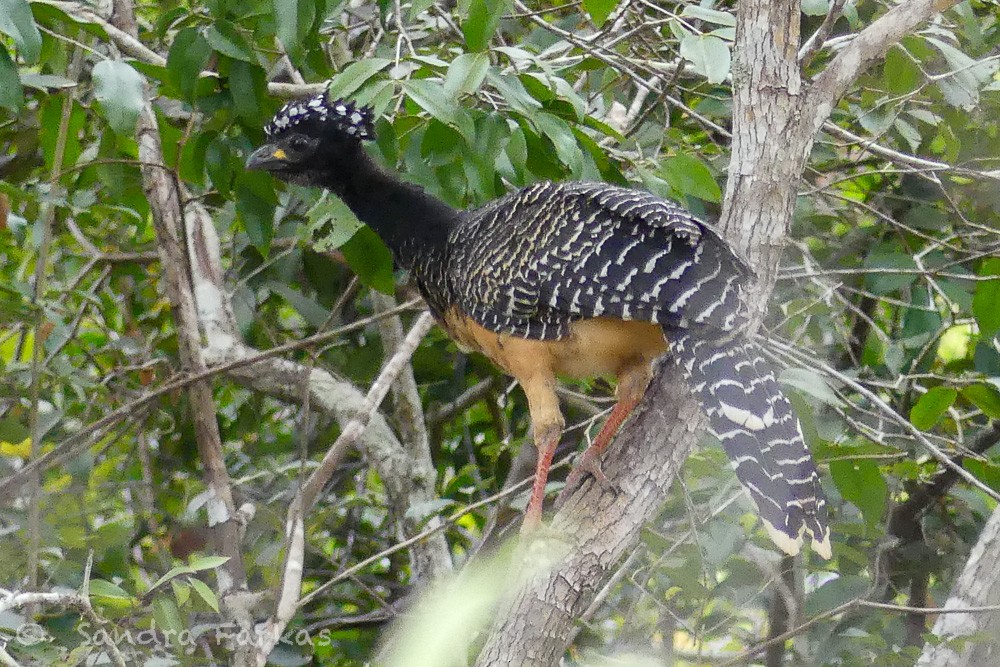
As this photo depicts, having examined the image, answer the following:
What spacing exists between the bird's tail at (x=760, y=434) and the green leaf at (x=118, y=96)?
5.37ft

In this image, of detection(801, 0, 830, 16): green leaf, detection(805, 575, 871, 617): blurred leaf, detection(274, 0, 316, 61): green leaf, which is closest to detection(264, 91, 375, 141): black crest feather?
detection(274, 0, 316, 61): green leaf

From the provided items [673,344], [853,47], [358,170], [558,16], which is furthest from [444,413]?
[853,47]

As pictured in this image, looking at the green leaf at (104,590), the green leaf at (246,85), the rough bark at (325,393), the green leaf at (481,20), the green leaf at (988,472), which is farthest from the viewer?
the rough bark at (325,393)

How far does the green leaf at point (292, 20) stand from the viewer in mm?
2879

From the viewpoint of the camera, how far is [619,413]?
11.7ft

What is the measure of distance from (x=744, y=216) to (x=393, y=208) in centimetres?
142

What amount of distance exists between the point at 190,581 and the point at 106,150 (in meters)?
1.70

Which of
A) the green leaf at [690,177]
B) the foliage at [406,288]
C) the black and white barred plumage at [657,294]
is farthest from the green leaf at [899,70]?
the black and white barred plumage at [657,294]

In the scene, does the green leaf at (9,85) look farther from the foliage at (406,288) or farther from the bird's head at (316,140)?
the bird's head at (316,140)

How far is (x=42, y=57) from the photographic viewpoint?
3326 mm

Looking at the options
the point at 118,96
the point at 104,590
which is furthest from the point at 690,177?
the point at 104,590

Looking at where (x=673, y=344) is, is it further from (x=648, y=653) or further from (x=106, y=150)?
(x=106, y=150)

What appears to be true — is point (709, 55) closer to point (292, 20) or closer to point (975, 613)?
point (292, 20)

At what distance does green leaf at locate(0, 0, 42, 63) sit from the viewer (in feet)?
8.99
